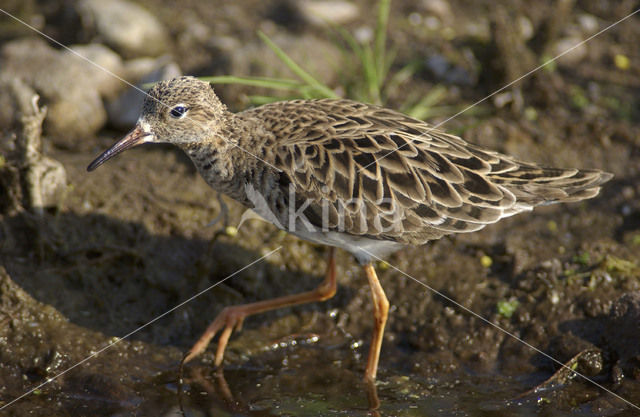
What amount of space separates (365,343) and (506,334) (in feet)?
3.94

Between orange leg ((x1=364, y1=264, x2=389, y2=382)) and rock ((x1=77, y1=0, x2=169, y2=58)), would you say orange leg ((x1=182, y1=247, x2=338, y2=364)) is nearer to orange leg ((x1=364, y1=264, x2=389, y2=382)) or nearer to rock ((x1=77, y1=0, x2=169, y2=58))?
orange leg ((x1=364, y1=264, x2=389, y2=382))

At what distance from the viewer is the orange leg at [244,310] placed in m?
6.50

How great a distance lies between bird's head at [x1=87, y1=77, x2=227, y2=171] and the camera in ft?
19.5

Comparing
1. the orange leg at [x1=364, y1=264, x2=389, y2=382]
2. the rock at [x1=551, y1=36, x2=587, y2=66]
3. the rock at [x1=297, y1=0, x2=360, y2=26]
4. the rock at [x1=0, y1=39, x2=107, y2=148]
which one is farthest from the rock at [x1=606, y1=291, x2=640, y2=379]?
the rock at [x1=0, y1=39, x2=107, y2=148]

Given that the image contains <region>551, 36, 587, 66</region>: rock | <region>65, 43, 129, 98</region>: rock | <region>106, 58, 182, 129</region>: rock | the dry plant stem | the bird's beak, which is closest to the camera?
the bird's beak

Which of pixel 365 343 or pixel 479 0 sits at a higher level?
pixel 479 0

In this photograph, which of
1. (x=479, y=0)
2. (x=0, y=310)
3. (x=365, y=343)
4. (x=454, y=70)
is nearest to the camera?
(x=0, y=310)

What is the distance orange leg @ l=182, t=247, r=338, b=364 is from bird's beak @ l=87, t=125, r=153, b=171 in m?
1.59

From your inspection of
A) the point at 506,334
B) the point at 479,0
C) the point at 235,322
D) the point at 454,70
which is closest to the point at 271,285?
the point at 235,322

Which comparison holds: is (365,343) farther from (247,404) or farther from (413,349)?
(247,404)

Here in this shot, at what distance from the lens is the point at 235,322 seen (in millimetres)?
6613

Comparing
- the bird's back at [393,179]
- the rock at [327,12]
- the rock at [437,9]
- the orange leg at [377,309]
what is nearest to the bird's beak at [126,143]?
the bird's back at [393,179]

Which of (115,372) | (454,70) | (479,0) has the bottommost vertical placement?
(115,372)

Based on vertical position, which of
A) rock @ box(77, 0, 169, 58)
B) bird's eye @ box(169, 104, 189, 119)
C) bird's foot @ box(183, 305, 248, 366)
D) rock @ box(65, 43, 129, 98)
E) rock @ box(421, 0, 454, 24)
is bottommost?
bird's foot @ box(183, 305, 248, 366)
